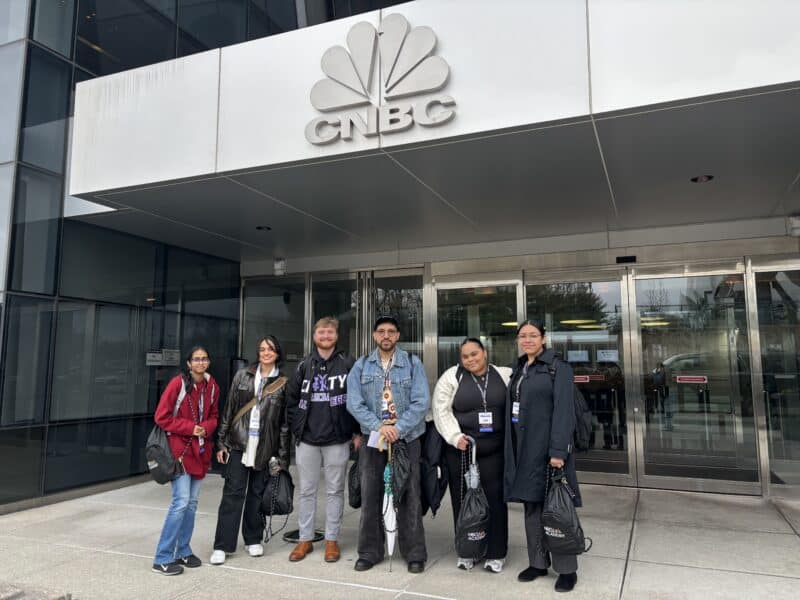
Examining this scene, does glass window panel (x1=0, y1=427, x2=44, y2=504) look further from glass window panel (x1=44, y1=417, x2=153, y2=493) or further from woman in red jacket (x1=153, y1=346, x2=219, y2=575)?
woman in red jacket (x1=153, y1=346, x2=219, y2=575)

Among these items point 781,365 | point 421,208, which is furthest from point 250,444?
point 781,365

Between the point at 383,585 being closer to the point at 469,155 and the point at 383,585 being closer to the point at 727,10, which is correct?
the point at 469,155

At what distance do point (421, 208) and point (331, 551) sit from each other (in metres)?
3.62

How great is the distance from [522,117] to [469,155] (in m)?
0.68

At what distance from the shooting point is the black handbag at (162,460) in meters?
4.25

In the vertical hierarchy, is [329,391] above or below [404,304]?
below

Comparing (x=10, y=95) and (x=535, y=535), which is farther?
(x=10, y=95)

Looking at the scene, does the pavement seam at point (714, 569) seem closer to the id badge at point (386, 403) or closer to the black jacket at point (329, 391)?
the id badge at point (386, 403)

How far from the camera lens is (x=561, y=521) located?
3889 millimetres

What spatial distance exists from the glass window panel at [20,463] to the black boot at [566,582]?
545cm

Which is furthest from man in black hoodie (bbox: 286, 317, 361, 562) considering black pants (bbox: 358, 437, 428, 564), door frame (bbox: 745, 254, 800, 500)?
door frame (bbox: 745, 254, 800, 500)

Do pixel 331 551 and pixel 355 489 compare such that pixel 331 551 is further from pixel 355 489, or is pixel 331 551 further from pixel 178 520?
pixel 178 520

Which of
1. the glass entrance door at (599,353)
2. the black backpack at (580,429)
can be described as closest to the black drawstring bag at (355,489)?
the black backpack at (580,429)

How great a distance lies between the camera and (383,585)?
13.4 ft
